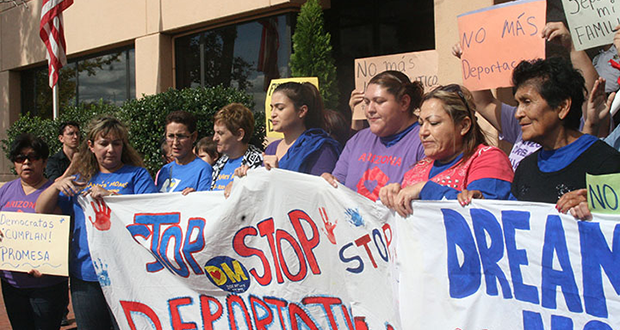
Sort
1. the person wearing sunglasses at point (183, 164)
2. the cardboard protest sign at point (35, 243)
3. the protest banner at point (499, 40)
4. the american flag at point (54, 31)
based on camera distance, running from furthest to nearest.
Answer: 1. the american flag at point (54, 31)
2. the person wearing sunglasses at point (183, 164)
3. the cardboard protest sign at point (35, 243)
4. the protest banner at point (499, 40)

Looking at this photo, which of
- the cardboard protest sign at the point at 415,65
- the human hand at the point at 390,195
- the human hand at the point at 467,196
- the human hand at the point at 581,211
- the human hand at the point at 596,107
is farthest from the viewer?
the cardboard protest sign at the point at 415,65

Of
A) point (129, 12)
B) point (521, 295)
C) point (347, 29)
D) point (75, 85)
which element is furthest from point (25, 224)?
point (75, 85)

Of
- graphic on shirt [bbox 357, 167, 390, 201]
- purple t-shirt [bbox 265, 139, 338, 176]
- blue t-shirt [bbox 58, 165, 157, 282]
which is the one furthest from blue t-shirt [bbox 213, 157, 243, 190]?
graphic on shirt [bbox 357, 167, 390, 201]

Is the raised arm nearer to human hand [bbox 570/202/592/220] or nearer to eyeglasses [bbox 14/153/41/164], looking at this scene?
human hand [bbox 570/202/592/220]

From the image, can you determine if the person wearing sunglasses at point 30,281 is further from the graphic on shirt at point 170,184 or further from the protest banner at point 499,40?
the protest banner at point 499,40

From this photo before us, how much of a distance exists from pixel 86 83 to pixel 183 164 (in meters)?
9.62

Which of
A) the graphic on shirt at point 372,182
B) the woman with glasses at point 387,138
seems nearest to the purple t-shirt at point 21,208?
the woman with glasses at point 387,138

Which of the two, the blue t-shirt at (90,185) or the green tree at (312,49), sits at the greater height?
the green tree at (312,49)

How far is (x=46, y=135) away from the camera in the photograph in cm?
1146

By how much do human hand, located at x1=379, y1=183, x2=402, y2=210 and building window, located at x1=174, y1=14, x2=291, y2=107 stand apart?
6095 millimetres

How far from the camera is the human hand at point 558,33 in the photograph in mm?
3416

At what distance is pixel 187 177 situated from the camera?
422cm

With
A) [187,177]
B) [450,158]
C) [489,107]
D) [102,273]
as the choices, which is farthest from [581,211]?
[102,273]

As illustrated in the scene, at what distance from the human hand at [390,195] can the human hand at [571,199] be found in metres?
0.78
